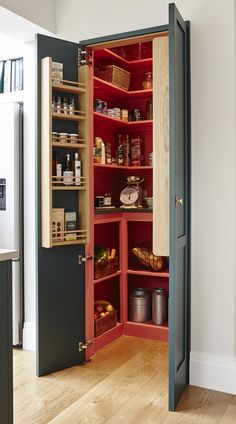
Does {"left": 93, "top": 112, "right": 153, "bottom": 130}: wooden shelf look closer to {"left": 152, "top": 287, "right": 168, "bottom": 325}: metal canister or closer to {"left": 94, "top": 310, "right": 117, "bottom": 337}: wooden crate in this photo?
{"left": 152, "top": 287, "right": 168, "bottom": 325}: metal canister

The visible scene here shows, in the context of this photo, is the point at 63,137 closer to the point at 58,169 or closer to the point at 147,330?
the point at 58,169

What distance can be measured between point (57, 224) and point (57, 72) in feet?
3.38

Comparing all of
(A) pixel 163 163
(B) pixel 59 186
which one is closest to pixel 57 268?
(B) pixel 59 186

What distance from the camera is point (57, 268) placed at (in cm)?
317

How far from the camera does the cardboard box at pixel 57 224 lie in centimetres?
309

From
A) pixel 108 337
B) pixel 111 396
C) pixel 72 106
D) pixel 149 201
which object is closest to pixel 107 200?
pixel 149 201

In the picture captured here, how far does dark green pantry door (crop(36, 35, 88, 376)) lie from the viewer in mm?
3064

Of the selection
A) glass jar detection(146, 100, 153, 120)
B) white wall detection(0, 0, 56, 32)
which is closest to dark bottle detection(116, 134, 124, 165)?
glass jar detection(146, 100, 153, 120)

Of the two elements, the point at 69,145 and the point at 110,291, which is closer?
the point at 69,145

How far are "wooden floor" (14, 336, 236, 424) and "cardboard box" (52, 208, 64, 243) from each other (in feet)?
3.09

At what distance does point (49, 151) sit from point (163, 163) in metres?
0.75

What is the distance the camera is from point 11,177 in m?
3.54

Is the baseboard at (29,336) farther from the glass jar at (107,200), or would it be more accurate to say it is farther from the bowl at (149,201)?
the bowl at (149,201)

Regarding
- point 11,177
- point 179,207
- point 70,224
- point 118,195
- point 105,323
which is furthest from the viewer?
point 118,195
